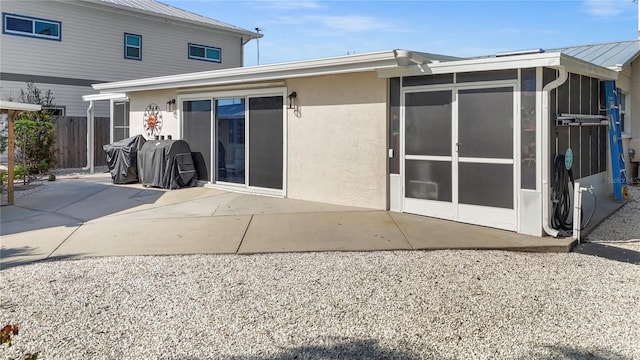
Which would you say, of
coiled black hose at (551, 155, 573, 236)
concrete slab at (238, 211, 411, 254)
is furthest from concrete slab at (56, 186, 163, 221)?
coiled black hose at (551, 155, 573, 236)

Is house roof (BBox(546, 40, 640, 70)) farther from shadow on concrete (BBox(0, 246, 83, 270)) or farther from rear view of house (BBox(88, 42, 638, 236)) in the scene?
shadow on concrete (BBox(0, 246, 83, 270))

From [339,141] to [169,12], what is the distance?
45.4 ft

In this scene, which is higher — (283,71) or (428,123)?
(283,71)

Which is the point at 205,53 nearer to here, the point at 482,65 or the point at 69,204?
the point at 69,204

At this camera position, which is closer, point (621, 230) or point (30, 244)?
point (30, 244)

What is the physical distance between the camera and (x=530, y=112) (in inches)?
239

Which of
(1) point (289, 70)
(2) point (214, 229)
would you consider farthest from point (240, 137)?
(2) point (214, 229)

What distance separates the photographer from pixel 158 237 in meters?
6.17

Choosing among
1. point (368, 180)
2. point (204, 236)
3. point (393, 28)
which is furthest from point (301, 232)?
point (393, 28)

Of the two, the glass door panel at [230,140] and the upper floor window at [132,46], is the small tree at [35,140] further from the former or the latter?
the glass door panel at [230,140]

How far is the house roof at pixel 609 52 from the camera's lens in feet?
34.4

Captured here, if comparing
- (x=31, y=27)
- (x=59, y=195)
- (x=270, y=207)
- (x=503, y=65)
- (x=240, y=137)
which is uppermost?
(x=31, y=27)

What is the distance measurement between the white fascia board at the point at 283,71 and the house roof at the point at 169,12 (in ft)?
22.2

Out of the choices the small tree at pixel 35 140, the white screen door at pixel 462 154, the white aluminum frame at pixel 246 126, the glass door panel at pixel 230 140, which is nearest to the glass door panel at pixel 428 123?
the white screen door at pixel 462 154
